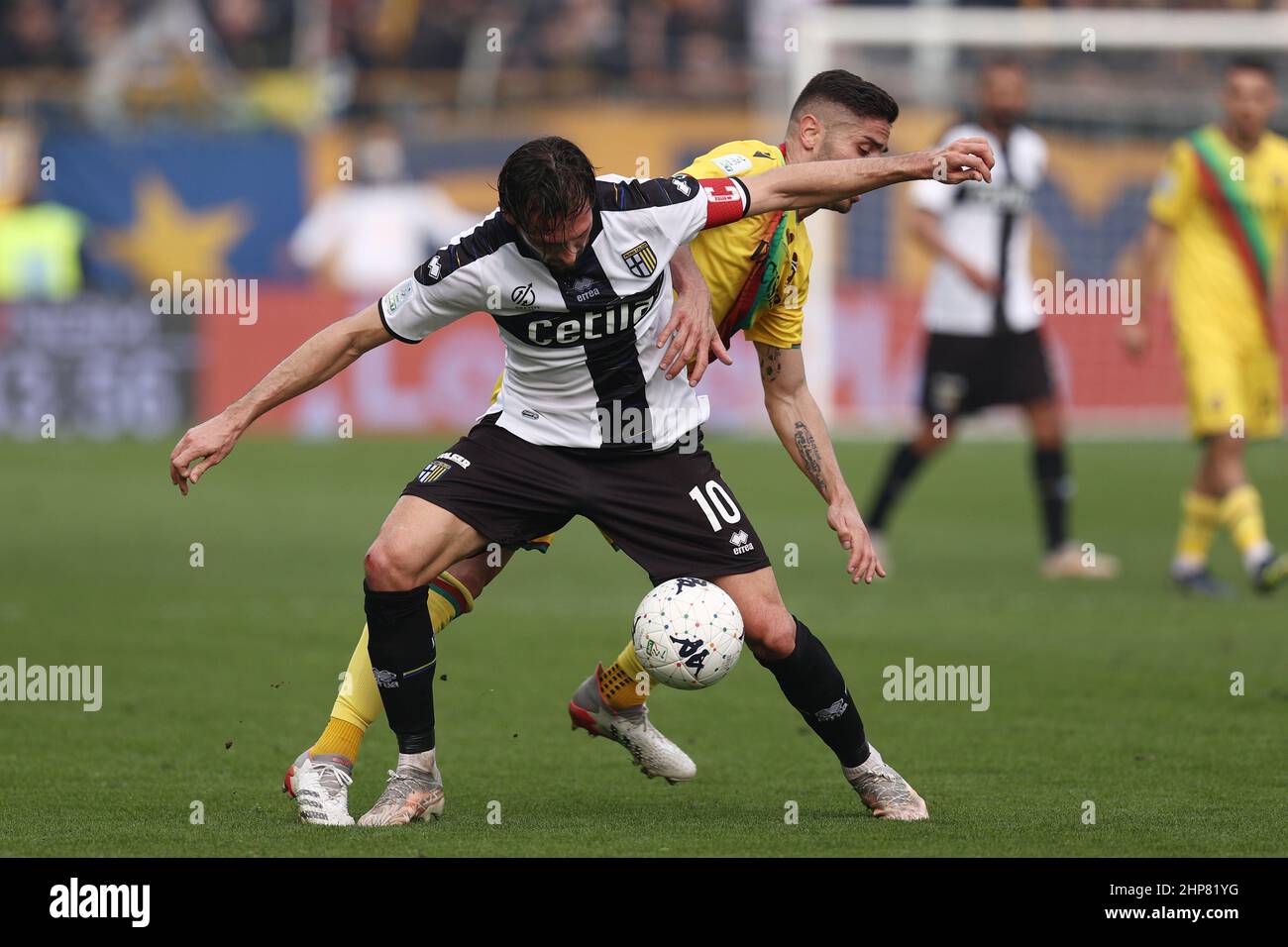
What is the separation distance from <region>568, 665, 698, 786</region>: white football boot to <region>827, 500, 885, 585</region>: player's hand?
3.12ft

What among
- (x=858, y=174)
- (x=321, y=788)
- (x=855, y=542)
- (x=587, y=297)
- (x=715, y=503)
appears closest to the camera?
(x=858, y=174)

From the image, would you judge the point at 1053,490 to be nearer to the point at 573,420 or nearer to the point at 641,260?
the point at 573,420

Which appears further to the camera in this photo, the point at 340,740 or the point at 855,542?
the point at 340,740

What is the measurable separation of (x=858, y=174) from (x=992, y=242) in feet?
23.6

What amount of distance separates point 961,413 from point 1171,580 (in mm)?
1695

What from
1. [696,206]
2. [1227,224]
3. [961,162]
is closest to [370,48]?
[1227,224]

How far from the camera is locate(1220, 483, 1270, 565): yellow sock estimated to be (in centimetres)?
1082

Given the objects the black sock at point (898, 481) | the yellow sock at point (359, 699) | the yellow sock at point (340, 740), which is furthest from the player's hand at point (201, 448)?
the black sock at point (898, 481)

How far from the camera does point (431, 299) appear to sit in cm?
579

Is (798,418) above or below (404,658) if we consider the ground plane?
above

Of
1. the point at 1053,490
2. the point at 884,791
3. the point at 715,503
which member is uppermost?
the point at 1053,490

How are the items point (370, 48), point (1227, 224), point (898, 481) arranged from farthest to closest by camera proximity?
1. point (370, 48)
2. point (898, 481)
3. point (1227, 224)

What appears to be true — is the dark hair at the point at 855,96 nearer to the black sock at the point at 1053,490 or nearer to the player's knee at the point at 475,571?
the player's knee at the point at 475,571
